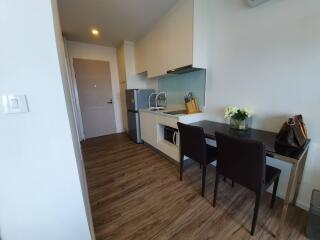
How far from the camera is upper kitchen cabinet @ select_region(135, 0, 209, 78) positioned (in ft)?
6.15

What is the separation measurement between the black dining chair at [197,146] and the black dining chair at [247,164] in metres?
0.22

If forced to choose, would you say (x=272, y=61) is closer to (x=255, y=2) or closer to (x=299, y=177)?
(x=255, y=2)

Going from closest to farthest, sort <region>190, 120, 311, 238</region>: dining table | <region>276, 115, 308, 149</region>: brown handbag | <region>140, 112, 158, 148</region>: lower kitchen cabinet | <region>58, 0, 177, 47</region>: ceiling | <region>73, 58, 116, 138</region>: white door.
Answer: <region>190, 120, 311, 238</region>: dining table, <region>276, 115, 308, 149</region>: brown handbag, <region>58, 0, 177, 47</region>: ceiling, <region>140, 112, 158, 148</region>: lower kitchen cabinet, <region>73, 58, 116, 138</region>: white door

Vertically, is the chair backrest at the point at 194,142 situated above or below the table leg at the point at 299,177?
above

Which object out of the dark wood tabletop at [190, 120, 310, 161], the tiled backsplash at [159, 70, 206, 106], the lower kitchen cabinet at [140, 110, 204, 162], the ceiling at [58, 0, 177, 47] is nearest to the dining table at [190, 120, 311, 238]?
the dark wood tabletop at [190, 120, 310, 161]

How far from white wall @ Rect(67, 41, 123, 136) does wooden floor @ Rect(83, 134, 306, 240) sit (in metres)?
2.22

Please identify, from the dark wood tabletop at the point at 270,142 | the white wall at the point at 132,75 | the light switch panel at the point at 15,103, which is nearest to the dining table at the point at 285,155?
the dark wood tabletop at the point at 270,142

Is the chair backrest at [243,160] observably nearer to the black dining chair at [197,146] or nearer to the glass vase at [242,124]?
the black dining chair at [197,146]

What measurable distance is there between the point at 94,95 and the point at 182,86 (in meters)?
2.51

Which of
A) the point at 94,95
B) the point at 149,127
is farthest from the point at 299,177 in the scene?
the point at 94,95

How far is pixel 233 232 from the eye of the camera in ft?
4.08

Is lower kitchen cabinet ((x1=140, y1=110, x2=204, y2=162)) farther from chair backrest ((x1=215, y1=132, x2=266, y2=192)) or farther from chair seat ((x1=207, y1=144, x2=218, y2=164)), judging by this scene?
chair backrest ((x1=215, y1=132, x2=266, y2=192))

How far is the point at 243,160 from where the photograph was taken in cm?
118

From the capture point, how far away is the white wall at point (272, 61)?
4.15 feet
